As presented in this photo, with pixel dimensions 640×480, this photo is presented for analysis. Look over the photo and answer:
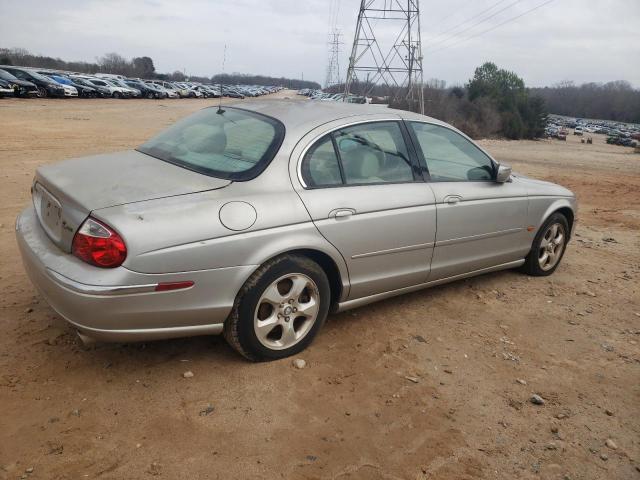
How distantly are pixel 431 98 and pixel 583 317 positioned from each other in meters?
51.2

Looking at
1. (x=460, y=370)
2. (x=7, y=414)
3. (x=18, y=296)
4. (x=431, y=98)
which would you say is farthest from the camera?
(x=431, y=98)

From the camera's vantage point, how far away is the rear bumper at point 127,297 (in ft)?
8.50

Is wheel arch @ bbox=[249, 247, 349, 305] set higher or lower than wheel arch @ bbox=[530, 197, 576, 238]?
lower

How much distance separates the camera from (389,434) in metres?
2.69

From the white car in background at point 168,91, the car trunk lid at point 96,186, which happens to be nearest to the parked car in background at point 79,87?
the white car in background at point 168,91

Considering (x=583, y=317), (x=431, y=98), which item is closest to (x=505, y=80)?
(x=431, y=98)

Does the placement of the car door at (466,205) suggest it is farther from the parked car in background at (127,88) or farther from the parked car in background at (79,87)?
the parked car in background at (127,88)

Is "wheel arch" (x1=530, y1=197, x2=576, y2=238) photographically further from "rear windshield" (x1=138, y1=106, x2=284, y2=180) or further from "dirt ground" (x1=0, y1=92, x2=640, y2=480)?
"rear windshield" (x1=138, y1=106, x2=284, y2=180)

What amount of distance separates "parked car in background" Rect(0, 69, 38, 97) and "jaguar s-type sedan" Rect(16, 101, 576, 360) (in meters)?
29.4

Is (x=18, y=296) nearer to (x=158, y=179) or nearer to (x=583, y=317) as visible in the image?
(x=158, y=179)

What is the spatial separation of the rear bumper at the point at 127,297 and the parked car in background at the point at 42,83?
32.5 meters

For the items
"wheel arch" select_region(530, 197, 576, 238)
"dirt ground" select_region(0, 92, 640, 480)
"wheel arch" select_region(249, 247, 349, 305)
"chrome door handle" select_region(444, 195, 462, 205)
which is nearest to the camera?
"dirt ground" select_region(0, 92, 640, 480)

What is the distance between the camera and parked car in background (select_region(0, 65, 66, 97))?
102ft

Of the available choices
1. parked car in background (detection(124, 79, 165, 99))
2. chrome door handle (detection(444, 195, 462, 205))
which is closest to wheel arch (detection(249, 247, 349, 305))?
chrome door handle (detection(444, 195, 462, 205))
